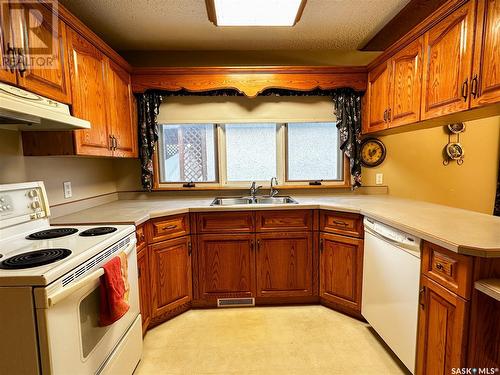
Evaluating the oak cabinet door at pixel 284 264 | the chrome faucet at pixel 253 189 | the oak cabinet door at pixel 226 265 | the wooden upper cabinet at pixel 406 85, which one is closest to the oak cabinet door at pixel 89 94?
the oak cabinet door at pixel 226 265

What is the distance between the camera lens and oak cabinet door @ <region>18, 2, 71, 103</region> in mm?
1308

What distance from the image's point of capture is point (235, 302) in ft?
7.41

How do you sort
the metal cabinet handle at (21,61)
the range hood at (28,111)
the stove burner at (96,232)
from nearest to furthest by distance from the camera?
the range hood at (28,111)
the metal cabinet handle at (21,61)
the stove burner at (96,232)

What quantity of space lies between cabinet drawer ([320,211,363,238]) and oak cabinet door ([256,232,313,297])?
0.56 ft

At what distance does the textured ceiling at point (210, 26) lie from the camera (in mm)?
1937

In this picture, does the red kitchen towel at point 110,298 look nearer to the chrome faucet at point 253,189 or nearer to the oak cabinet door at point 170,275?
the oak cabinet door at point 170,275

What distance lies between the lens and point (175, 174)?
278cm

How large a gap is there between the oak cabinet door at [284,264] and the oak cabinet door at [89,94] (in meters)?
1.42

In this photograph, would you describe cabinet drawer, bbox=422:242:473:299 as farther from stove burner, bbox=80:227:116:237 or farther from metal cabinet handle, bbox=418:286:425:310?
stove burner, bbox=80:227:116:237

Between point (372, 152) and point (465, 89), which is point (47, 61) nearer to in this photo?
point (465, 89)

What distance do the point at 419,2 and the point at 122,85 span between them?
246 centimetres
